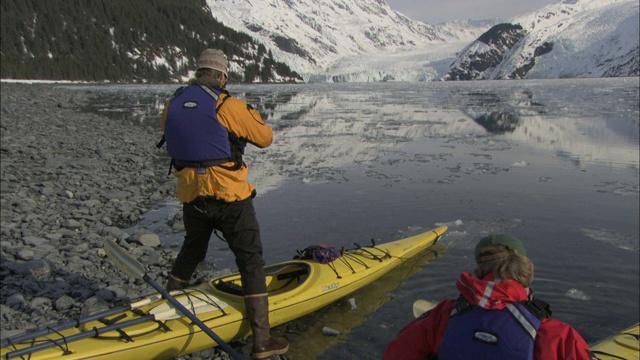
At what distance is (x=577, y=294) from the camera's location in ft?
15.3

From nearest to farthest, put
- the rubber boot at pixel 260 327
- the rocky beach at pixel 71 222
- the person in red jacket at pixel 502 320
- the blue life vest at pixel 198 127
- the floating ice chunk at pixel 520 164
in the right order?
the person in red jacket at pixel 502 320, the blue life vest at pixel 198 127, the rubber boot at pixel 260 327, the rocky beach at pixel 71 222, the floating ice chunk at pixel 520 164

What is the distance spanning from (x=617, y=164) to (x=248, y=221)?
9439 millimetres

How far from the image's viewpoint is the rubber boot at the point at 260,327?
3.56m

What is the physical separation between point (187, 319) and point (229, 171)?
120cm

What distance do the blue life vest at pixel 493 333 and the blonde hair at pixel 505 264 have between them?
11 centimetres

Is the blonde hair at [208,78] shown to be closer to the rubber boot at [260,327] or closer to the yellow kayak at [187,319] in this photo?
the rubber boot at [260,327]

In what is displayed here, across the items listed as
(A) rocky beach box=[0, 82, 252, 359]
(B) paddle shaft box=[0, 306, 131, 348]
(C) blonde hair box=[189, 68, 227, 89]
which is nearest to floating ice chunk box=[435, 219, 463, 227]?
(A) rocky beach box=[0, 82, 252, 359]

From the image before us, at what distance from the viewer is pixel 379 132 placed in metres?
15.7

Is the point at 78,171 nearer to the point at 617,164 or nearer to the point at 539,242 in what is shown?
the point at 539,242

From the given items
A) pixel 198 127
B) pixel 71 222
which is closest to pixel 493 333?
pixel 198 127

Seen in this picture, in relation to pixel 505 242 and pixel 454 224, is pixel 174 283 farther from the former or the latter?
pixel 454 224

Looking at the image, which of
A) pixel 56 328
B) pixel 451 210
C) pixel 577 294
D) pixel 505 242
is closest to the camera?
pixel 505 242

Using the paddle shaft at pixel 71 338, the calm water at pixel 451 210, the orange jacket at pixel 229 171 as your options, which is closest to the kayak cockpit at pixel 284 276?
the calm water at pixel 451 210

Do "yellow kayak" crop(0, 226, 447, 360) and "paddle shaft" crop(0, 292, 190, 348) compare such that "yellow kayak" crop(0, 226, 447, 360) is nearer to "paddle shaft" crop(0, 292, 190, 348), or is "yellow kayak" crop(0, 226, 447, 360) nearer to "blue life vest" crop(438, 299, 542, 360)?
"paddle shaft" crop(0, 292, 190, 348)
